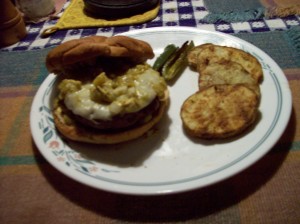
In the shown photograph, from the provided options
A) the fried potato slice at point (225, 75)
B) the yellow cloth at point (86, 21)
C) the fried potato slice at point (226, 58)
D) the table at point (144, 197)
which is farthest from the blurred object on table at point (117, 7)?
the table at point (144, 197)

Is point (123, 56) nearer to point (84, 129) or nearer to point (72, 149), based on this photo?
point (84, 129)

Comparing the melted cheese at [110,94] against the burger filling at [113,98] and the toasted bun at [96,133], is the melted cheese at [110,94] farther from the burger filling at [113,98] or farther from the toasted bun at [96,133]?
the toasted bun at [96,133]

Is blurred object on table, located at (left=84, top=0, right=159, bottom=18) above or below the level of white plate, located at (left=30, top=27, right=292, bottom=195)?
above

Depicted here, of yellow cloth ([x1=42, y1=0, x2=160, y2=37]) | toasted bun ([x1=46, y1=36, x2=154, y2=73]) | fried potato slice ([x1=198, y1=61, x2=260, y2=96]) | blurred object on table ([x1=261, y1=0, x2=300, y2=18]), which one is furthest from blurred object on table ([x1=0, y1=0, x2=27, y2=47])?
blurred object on table ([x1=261, y1=0, x2=300, y2=18])

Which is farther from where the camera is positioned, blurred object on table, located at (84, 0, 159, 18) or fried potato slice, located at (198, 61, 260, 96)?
blurred object on table, located at (84, 0, 159, 18)

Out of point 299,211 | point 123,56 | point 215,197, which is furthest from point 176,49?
point 299,211

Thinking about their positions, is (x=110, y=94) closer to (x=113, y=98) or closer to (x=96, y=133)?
(x=113, y=98)

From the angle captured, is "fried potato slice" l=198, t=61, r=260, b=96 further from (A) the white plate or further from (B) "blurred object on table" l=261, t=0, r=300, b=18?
(B) "blurred object on table" l=261, t=0, r=300, b=18
